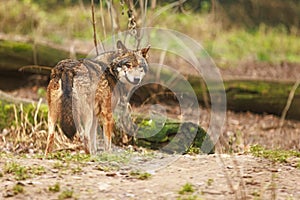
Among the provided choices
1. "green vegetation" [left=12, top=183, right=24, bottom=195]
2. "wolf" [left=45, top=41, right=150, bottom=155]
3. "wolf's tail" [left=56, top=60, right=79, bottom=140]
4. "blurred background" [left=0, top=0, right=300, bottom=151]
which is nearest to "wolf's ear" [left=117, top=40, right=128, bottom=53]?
"wolf" [left=45, top=41, right=150, bottom=155]

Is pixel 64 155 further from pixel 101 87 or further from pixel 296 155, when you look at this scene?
pixel 296 155

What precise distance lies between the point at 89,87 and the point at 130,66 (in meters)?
0.48

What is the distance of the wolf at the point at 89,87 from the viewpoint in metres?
6.55

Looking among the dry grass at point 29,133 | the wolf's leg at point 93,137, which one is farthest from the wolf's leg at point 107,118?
the dry grass at point 29,133

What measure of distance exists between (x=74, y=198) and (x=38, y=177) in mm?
653

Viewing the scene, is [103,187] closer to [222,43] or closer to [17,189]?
[17,189]

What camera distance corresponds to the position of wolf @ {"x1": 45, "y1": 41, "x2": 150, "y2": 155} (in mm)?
6551

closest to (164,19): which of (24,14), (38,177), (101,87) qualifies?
(24,14)

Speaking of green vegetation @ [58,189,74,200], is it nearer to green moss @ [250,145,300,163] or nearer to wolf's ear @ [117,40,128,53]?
green moss @ [250,145,300,163]

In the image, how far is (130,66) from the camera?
6.67 m

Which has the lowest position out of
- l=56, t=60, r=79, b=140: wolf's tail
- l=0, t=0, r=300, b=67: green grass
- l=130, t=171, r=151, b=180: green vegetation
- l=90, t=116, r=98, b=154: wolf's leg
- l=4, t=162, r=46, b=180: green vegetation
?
l=130, t=171, r=151, b=180: green vegetation

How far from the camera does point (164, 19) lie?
1551 cm

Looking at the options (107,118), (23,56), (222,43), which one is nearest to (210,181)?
(107,118)

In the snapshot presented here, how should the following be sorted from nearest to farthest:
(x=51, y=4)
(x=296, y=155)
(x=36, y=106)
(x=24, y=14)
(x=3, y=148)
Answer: (x=296, y=155) → (x=3, y=148) → (x=36, y=106) → (x=24, y=14) → (x=51, y=4)
